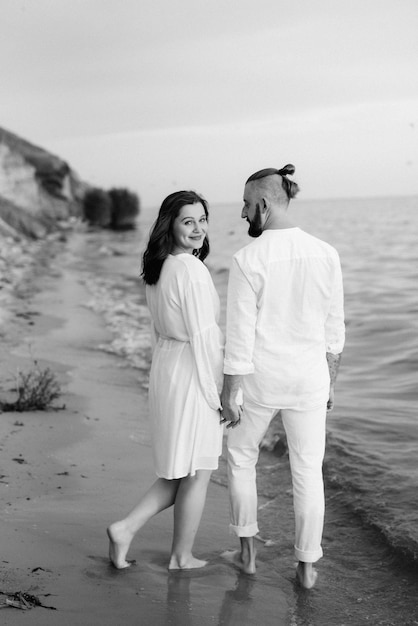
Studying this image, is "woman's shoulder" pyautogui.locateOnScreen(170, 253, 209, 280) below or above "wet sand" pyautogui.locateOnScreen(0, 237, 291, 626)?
above

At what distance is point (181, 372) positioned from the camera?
11.6ft

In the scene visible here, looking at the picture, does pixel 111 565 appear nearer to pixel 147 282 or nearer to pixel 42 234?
pixel 147 282

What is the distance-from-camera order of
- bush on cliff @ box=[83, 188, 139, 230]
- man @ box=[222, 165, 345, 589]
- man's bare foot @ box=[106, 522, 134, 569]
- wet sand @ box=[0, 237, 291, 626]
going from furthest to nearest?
1. bush on cliff @ box=[83, 188, 139, 230]
2. man's bare foot @ box=[106, 522, 134, 569]
3. man @ box=[222, 165, 345, 589]
4. wet sand @ box=[0, 237, 291, 626]

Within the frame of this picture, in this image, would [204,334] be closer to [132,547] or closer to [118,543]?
[118,543]

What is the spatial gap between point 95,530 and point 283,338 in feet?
4.93

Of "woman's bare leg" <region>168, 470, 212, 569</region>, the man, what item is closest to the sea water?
the man

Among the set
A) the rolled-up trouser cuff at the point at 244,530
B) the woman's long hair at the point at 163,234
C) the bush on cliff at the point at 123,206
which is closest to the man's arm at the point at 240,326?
the woman's long hair at the point at 163,234

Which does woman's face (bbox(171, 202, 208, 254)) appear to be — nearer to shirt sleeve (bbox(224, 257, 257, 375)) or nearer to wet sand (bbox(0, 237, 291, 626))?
shirt sleeve (bbox(224, 257, 257, 375))

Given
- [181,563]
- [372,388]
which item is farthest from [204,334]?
[372,388]

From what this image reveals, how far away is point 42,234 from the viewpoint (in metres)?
34.0

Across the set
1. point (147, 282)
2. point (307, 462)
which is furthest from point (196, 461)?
point (147, 282)

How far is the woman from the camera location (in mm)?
3512

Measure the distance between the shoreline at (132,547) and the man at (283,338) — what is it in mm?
348

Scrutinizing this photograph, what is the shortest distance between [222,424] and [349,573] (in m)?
1.12
